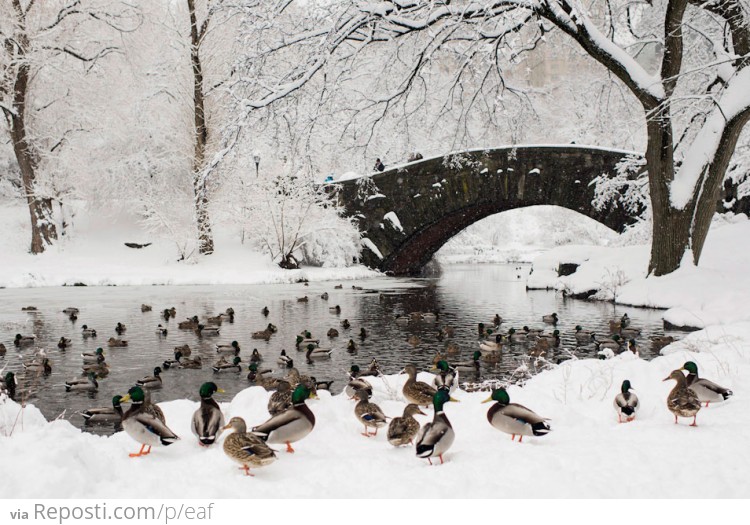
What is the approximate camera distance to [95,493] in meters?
4.65

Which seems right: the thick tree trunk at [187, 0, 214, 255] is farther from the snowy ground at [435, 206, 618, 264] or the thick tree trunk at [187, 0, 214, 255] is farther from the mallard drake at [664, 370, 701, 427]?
the mallard drake at [664, 370, 701, 427]

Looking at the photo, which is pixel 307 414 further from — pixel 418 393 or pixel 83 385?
pixel 83 385

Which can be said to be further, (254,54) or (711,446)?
(254,54)

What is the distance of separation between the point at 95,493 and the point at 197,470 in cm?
88

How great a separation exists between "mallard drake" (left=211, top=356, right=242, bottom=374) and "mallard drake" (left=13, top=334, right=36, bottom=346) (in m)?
5.18

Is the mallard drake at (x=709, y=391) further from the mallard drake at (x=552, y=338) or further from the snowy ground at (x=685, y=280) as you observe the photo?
the snowy ground at (x=685, y=280)

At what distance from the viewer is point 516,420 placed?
19.7 ft

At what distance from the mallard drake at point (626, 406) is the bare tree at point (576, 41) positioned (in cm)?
695

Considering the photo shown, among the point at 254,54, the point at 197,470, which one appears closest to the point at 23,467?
the point at 197,470

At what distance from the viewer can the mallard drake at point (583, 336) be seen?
49.1 ft

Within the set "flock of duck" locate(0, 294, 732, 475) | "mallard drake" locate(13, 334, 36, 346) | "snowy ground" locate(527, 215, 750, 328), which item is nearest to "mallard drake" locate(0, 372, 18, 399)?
"flock of duck" locate(0, 294, 732, 475)

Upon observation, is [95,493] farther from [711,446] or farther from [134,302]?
[134,302]

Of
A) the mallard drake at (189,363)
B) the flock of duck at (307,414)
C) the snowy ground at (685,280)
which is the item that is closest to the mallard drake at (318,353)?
the flock of duck at (307,414)

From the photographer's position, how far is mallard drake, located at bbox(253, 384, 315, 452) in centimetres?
565
